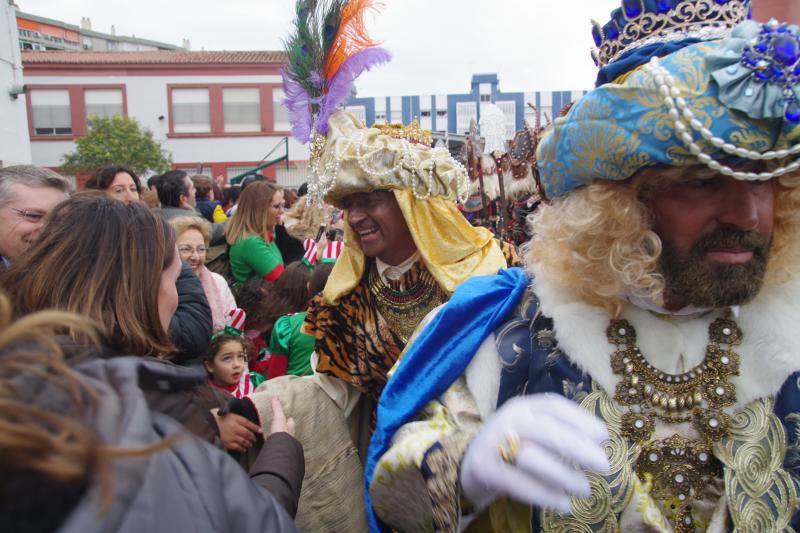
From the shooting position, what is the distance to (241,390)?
123 inches

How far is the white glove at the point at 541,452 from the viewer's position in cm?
110

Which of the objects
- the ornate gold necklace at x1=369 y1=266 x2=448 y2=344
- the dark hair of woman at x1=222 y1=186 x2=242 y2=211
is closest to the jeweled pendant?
the ornate gold necklace at x1=369 y1=266 x2=448 y2=344

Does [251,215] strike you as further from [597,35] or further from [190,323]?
[597,35]

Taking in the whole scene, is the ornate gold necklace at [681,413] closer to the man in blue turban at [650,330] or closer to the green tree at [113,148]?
the man in blue turban at [650,330]

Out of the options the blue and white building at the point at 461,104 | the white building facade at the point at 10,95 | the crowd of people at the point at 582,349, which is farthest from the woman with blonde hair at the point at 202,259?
the blue and white building at the point at 461,104

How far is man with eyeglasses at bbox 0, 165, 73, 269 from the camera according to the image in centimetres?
218

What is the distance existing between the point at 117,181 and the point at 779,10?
152 inches

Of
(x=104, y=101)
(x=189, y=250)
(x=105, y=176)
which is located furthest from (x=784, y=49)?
(x=104, y=101)

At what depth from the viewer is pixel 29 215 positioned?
220 centimetres

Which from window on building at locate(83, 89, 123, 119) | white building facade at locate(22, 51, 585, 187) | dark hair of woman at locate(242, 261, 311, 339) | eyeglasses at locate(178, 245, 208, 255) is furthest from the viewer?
window on building at locate(83, 89, 123, 119)

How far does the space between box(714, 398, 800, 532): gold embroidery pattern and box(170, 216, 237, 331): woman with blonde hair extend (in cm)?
260

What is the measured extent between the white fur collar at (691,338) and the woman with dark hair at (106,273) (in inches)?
34.3

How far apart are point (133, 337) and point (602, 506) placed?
1.14m

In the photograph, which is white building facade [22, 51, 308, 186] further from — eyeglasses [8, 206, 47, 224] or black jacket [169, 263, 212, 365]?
eyeglasses [8, 206, 47, 224]
